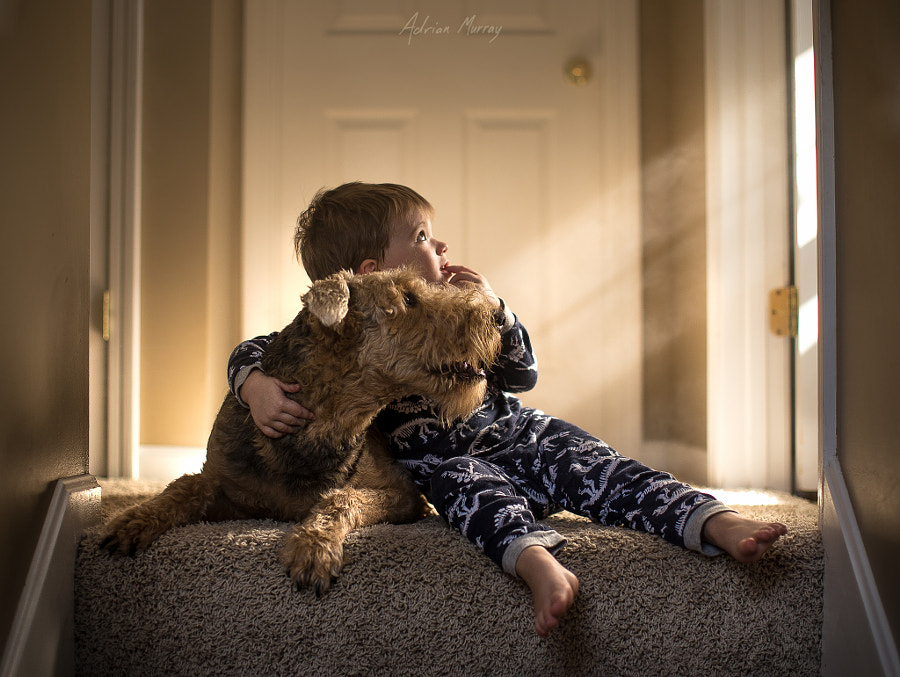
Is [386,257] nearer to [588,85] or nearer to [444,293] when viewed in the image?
[444,293]

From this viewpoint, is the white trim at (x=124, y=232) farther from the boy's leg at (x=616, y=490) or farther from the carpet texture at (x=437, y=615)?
the boy's leg at (x=616, y=490)

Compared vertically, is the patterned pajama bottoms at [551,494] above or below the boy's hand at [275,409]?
below

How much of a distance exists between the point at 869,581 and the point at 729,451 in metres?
1.32

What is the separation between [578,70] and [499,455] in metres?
1.80

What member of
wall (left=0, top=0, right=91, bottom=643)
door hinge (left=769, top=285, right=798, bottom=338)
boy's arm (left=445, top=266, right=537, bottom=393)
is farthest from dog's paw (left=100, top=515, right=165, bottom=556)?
door hinge (left=769, top=285, right=798, bottom=338)

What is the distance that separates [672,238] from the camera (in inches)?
108

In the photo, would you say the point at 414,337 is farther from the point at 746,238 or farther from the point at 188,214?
the point at 188,214

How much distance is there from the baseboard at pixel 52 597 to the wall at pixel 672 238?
2.11m

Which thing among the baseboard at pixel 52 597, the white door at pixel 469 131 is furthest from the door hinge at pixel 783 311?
the baseboard at pixel 52 597

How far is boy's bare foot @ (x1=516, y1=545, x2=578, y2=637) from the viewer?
1.11 meters

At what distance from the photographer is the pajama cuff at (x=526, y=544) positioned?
1.24 meters

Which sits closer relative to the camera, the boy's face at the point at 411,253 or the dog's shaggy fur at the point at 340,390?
the dog's shaggy fur at the point at 340,390

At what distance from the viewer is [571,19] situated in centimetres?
278

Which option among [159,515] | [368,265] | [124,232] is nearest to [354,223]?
[368,265]
